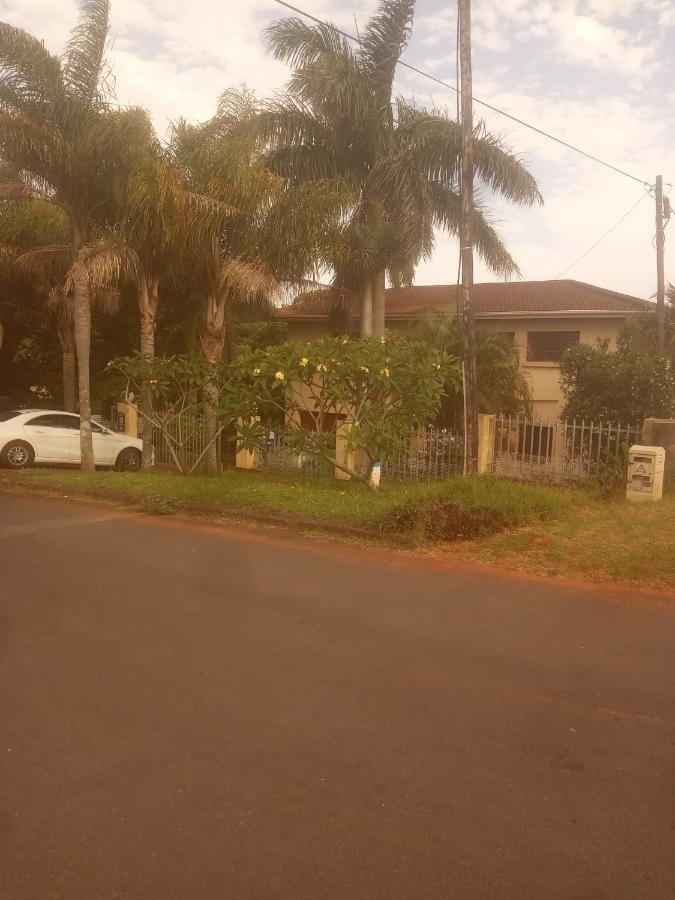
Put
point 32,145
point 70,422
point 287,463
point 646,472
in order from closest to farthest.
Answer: point 646,472
point 32,145
point 287,463
point 70,422

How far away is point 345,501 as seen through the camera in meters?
12.1

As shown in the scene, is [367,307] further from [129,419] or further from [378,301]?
[129,419]

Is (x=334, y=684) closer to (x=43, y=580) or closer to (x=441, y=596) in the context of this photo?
(x=441, y=596)

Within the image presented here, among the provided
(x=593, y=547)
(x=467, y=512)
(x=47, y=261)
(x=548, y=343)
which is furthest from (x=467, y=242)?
(x=47, y=261)

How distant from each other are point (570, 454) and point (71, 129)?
35.8ft

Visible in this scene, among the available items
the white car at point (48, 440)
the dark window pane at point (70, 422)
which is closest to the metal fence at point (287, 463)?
the white car at point (48, 440)

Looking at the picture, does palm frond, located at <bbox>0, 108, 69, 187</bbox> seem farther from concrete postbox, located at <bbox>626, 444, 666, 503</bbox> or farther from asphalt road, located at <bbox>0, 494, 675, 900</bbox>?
concrete postbox, located at <bbox>626, 444, 666, 503</bbox>

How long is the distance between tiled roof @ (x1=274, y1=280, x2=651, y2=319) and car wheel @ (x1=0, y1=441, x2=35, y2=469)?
7.06 m

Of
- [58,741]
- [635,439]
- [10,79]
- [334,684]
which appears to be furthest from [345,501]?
[10,79]

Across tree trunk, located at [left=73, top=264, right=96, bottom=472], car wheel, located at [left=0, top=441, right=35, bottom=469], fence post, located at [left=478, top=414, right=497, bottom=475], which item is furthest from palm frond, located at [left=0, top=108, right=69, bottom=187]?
fence post, located at [left=478, top=414, right=497, bottom=475]

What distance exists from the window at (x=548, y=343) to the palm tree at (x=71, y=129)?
12.0 metres

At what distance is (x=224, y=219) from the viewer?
1570cm

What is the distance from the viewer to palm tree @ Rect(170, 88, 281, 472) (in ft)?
50.1

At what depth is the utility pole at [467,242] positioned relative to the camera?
13.7 m
